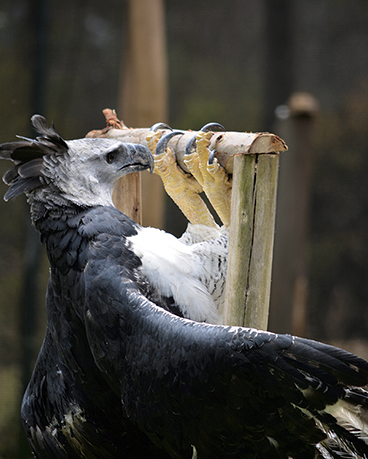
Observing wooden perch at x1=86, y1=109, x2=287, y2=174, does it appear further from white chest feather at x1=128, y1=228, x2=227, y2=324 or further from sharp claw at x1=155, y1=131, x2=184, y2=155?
white chest feather at x1=128, y1=228, x2=227, y2=324

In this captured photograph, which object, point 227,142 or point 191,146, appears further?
point 191,146

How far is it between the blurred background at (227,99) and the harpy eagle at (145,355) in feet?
4.03

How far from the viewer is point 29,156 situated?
107 cm

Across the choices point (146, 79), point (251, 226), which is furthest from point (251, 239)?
point (146, 79)

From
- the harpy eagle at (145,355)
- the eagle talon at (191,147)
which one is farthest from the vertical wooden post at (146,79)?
the eagle talon at (191,147)

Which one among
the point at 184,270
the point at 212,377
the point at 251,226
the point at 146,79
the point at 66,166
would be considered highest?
the point at 146,79

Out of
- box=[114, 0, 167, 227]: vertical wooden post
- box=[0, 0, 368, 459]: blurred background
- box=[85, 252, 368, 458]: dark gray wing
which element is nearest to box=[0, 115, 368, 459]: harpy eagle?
box=[85, 252, 368, 458]: dark gray wing

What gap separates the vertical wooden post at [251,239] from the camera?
1.02m

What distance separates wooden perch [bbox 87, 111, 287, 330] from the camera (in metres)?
1.01

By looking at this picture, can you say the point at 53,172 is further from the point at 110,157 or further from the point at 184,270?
the point at 184,270

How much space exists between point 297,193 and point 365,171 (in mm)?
876

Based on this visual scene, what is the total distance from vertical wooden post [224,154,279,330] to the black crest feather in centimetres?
41

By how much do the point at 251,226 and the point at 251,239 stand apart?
0.03 metres

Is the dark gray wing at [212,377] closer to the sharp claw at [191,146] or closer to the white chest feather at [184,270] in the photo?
the white chest feather at [184,270]
